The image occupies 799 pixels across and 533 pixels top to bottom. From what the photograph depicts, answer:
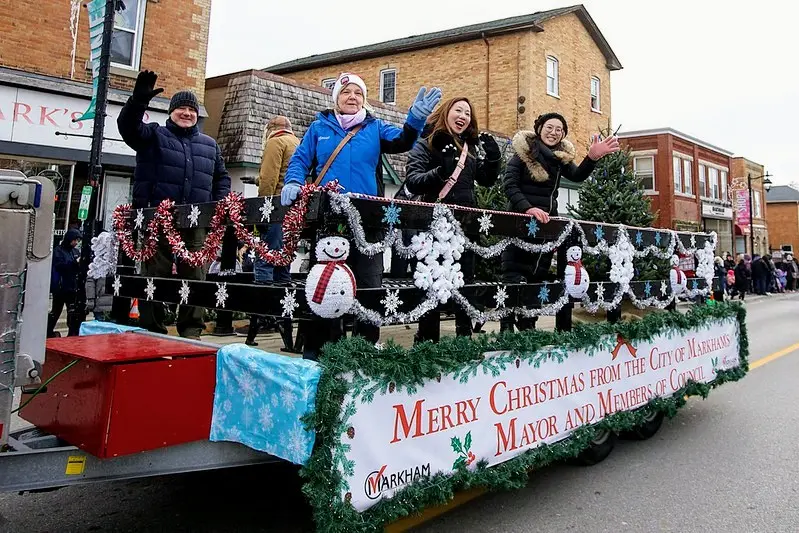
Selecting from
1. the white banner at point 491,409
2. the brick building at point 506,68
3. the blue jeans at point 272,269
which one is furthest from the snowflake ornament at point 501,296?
the brick building at point 506,68

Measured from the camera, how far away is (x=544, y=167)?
191 inches

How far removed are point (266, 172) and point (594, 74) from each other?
2450cm

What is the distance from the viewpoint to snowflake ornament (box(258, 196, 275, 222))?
3.00 meters

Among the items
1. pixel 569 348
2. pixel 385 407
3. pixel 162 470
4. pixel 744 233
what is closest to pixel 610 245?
pixel 569 348

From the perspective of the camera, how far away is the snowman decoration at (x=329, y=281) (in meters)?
2.57

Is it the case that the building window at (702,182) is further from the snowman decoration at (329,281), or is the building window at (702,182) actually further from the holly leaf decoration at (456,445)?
the snowman decoration at (329,281)

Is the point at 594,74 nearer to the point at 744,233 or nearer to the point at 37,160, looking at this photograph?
the point at 744,233

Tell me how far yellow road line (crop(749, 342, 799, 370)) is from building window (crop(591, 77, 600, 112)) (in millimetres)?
18239

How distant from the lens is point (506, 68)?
22.4 metres

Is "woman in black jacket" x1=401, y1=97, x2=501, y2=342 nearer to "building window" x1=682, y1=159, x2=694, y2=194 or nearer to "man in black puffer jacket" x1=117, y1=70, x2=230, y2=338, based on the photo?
"man in black puffer jacket" x1=117, y1=70, x2=230, y2=338

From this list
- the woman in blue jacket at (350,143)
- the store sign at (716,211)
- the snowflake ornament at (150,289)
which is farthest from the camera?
the store sign at (716,211)

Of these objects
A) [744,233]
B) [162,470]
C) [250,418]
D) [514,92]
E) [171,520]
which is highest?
[514,92]

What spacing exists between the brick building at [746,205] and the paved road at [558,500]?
36745 mm

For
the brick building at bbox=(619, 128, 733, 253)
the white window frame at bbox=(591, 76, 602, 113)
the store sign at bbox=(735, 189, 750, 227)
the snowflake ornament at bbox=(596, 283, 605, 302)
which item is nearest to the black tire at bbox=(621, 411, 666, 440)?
the snowflake ornament at bbox=(596, 283, 605, 302)
